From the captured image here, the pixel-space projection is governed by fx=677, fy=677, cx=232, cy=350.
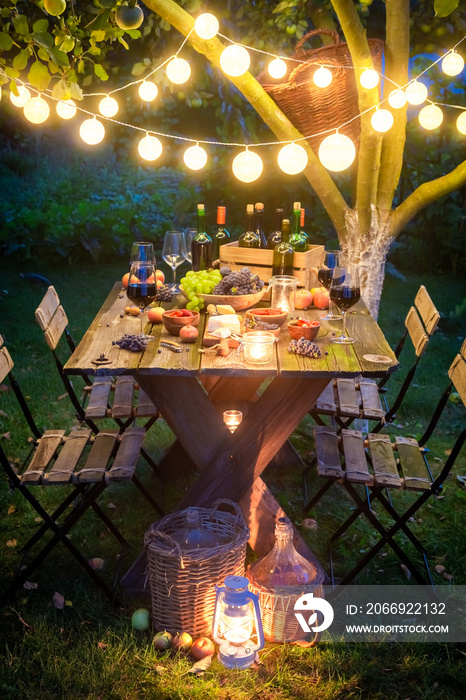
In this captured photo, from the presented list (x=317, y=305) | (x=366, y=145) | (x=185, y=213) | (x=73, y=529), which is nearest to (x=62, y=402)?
(x=73, y=529)

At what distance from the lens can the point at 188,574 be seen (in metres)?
2.61

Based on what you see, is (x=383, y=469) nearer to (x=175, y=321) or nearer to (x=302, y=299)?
(x=302, y=299)

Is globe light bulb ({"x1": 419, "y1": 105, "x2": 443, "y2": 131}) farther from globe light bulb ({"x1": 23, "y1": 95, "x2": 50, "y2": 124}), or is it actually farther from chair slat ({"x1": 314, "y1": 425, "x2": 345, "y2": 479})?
globe light bulb ({"x1": 23, "y1": 95, "x2": 50, "y2": 124})

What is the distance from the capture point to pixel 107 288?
799 centimetres

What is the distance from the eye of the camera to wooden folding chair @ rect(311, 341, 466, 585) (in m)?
2.82

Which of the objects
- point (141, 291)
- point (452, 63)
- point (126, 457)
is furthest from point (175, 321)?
point (452, 63)

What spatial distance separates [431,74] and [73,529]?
6.39 m

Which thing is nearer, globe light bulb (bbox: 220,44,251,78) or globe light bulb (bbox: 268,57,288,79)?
globe light bulb (bbox: 220,44,251,78)

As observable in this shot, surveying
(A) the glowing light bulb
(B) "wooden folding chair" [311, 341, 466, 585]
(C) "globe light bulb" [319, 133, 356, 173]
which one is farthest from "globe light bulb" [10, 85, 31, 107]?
(B) "wooden folding chair" [311, 341, 466, 585]

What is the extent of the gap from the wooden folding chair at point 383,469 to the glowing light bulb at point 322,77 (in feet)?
5.41

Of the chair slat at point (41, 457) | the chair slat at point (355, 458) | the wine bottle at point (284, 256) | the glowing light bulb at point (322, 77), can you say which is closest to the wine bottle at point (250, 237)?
the wine bottle at point (284, 256)

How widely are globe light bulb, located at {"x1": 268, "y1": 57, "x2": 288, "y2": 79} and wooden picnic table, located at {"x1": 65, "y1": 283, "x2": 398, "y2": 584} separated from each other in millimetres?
1825

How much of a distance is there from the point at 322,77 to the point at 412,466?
206 centimetres

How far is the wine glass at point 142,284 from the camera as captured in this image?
2908 mm
